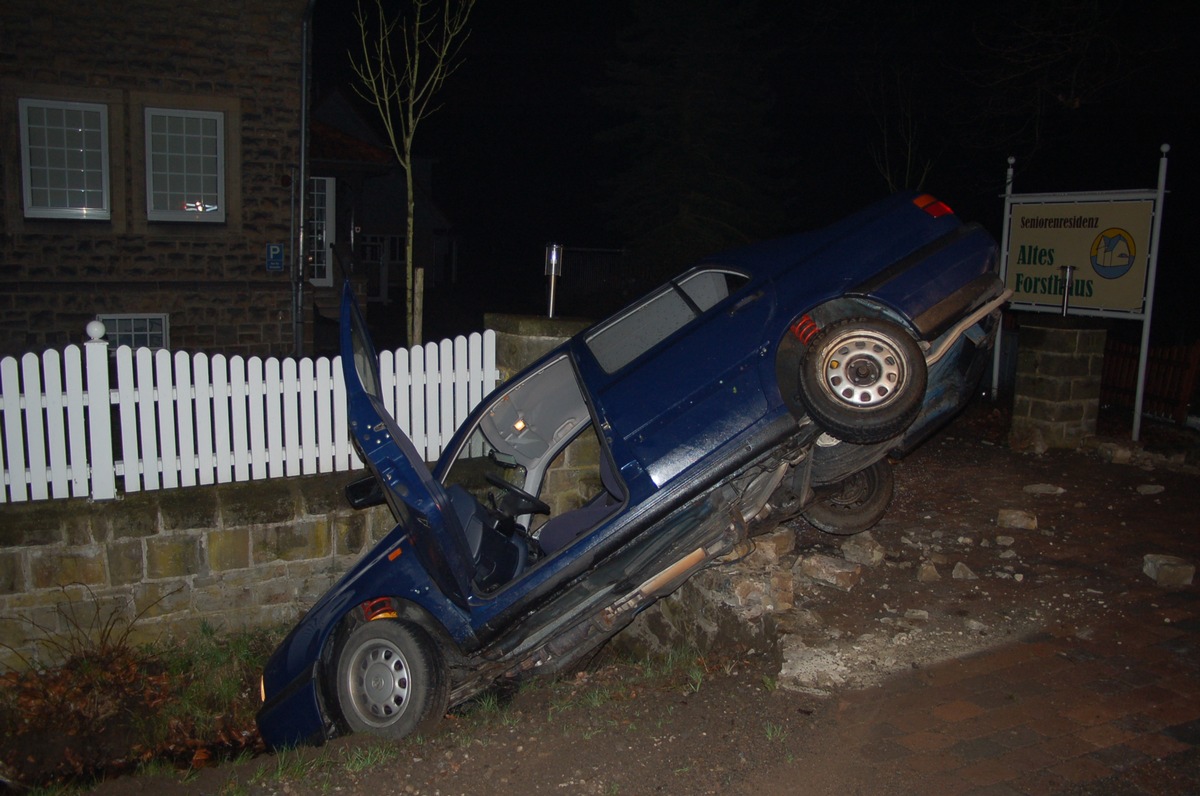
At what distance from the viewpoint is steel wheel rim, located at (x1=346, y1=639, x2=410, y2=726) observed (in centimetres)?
464

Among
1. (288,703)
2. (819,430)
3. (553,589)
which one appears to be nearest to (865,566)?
(819,430)

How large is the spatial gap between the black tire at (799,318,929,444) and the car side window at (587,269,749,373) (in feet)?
3.06

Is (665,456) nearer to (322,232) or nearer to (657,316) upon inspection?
(657,316)

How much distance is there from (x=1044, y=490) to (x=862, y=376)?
4.14m

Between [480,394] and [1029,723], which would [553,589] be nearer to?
[1029,723]

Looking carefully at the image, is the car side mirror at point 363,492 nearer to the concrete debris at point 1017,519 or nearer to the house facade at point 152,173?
the concrete debris at point 1017,519

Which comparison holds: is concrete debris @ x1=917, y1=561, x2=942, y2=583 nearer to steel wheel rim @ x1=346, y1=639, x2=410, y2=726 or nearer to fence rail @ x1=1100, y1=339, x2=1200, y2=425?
steel wheel rim @ x1=346, y1=639, x2=410, y2=726

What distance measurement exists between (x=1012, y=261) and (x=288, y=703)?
375 inches

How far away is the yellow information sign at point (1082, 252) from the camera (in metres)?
9.54

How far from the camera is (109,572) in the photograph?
6105mm

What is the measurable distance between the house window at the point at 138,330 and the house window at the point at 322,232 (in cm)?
411

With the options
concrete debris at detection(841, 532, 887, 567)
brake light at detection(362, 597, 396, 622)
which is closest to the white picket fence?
brake light at detection(362, 597, 396, 622)

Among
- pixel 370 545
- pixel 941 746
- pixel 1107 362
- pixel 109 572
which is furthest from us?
pixel 1107 362

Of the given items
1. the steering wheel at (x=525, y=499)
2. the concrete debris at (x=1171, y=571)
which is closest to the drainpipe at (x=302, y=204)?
the steering wheel at (x=525, y=499)
